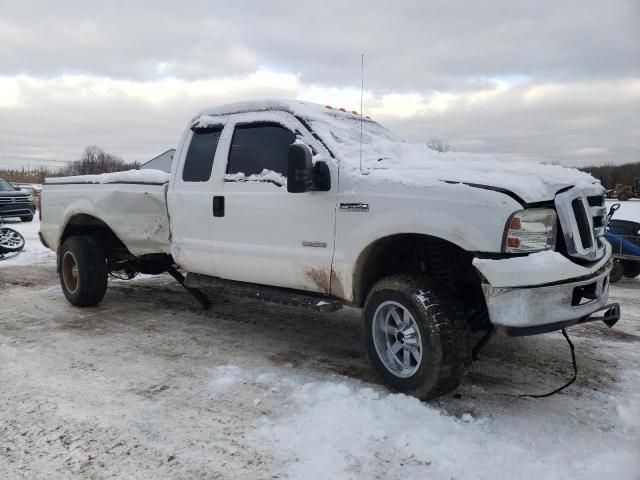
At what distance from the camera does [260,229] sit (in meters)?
4.41

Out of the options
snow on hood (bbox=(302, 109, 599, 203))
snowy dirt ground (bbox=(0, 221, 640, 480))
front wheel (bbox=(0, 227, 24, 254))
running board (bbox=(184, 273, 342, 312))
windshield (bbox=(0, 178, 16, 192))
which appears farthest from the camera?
windshield (bbox=(0, 178, 16, 192))

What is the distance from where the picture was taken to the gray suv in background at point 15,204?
16703 mm

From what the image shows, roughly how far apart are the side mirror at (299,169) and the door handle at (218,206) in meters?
1.04

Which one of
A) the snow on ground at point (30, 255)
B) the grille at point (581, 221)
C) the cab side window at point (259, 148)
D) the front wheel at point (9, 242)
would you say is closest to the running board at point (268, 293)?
the cab side window at point (259, 148)

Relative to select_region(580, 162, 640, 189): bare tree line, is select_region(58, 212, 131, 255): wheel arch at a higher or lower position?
lower

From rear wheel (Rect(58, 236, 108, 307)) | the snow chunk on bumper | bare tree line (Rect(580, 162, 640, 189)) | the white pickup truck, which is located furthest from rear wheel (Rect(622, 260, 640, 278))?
rear wheel (Rect(58, 236, 108, 307))

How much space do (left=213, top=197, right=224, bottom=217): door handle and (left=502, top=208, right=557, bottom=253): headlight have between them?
2534mm

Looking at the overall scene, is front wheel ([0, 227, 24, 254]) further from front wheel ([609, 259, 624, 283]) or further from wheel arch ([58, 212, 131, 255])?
front wheel ([609, 259, 624, 283])

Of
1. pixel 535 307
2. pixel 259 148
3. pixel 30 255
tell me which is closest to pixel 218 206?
pixel 259 148

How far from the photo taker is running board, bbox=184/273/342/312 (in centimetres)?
407

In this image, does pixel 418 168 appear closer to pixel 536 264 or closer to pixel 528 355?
pixel 536 264

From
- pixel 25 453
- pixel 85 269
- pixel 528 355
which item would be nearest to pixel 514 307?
pixel 528 355

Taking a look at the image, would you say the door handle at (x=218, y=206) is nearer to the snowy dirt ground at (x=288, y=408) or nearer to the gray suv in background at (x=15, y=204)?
the snowy dirt ground at (x=288, y=408)

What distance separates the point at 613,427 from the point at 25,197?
1847cm
